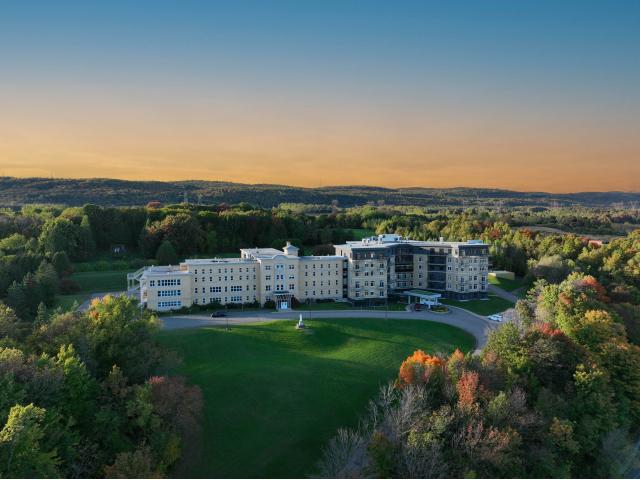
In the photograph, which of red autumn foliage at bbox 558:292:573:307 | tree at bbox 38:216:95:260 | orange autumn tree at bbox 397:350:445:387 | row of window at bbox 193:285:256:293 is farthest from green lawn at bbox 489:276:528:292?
tree at bbox 38:216:95:260

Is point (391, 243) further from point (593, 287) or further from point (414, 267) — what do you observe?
point (593, 287)

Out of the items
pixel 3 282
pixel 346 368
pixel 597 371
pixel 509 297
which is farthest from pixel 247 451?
pixel 509 297

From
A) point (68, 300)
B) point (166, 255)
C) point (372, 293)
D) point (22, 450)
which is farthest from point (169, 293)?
point (22, 450)

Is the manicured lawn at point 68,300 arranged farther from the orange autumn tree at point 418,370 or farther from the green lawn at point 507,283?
the green lawn at point 507,283

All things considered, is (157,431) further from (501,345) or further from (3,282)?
(3,282)

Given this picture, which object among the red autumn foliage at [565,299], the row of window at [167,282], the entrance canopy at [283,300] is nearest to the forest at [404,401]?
the red autumn foliage at [565,299]
